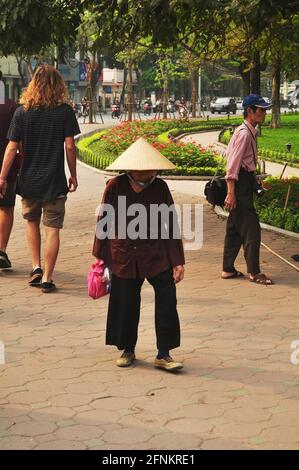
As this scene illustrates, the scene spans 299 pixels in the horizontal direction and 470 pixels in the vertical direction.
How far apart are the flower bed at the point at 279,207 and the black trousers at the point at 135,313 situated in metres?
6.09

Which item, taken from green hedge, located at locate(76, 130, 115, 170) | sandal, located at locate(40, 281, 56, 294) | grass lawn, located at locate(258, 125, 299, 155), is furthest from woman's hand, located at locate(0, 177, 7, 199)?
grass lawn, located at locate(258, 125, 299, 155)

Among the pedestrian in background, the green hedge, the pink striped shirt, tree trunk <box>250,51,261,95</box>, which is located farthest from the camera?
the green hedge

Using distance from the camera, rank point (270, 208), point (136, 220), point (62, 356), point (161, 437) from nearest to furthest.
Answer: point (161, 437)
point (136, 220)
point (62, 356)
point (270, 208)

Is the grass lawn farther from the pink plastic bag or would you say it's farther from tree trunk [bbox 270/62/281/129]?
the pink plastic bag

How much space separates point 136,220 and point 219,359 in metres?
1.13

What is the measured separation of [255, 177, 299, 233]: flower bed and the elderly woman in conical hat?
6.10m

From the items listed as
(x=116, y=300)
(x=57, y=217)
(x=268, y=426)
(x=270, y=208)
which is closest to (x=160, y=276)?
(x=116, y=300)

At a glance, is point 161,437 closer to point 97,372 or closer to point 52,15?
point 97,372

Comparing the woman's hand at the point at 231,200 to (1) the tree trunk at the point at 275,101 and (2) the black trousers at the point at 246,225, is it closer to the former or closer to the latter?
(2) the black trousers at the point at 246,225

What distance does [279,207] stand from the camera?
13.9 m

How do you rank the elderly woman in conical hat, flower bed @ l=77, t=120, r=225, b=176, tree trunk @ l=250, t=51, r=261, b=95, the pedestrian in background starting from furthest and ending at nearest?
tree trunk @ l=250, t=51, r=261, b=95 → flower bed @ l=77, t=120, r=225, b=176 → the pedestrian in background → the elderly woman in conical hat

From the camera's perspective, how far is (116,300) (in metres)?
6.79

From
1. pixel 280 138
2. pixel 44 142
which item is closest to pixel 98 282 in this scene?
pixel 44 142

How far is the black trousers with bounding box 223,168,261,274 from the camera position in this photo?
31.2 ft
